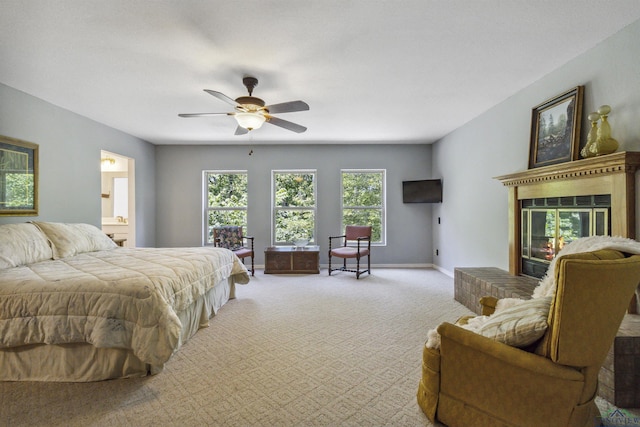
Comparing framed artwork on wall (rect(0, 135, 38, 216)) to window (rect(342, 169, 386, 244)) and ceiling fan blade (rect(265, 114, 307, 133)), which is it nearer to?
ceiling fan blade (rect(265, 114, 307, 133))

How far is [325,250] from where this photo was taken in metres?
6.04

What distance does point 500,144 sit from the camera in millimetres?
3705

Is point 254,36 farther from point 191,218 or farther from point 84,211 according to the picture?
point 191,218

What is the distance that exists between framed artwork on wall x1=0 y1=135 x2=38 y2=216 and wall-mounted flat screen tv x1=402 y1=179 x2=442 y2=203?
5576mm

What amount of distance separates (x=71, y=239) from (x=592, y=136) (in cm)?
504

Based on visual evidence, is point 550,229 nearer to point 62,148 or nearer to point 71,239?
point 71,239

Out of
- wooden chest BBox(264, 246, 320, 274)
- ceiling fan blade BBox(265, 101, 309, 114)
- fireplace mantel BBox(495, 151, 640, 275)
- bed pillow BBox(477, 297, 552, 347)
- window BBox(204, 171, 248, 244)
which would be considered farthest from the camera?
window BBox(204, 171, 248, 244)

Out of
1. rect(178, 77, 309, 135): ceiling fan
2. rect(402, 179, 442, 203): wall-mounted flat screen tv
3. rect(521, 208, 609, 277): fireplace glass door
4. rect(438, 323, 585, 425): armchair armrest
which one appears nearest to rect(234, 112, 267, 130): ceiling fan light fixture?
rect(178, 77, 309, 135): ceiling fan

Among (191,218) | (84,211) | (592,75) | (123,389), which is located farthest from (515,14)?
(191,218)

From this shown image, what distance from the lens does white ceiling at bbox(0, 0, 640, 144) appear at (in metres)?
1.97

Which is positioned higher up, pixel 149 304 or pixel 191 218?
pixel 191 218

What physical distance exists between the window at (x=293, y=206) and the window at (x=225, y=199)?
0.67m

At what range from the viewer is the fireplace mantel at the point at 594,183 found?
209cm

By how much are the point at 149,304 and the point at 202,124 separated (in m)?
3.30
